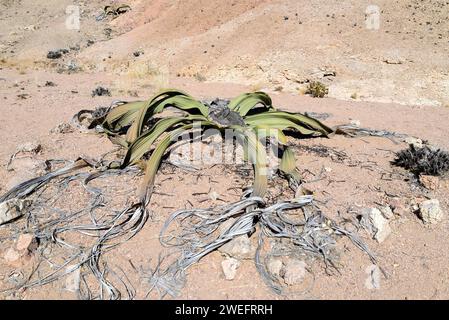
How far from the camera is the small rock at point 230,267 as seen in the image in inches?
88.2

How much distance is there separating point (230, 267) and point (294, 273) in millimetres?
358

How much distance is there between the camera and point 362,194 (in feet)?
9.75

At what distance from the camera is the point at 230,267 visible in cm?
226

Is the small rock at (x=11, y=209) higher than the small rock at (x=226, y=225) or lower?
higher

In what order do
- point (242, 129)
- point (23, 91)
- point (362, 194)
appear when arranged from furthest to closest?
point (23, 91) → point (242, 129) → point (362, 194)

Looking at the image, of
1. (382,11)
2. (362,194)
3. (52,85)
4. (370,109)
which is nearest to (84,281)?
(362,194)

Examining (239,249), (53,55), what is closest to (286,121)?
(239,249)

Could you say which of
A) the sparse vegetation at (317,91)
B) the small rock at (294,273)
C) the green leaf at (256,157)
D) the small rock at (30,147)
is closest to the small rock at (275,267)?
the small rock at (294,273)

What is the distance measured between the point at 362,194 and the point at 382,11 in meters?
8.79

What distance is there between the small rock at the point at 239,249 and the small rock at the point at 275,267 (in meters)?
0.12

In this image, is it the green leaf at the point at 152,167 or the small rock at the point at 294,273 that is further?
the green leaf at the point at 152,167

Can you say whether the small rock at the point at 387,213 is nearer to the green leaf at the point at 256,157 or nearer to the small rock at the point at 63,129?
the green leaf at the point at 256,157

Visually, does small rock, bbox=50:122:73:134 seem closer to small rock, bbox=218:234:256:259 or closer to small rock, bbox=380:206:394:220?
small rock, bbox=218:234:256:259
